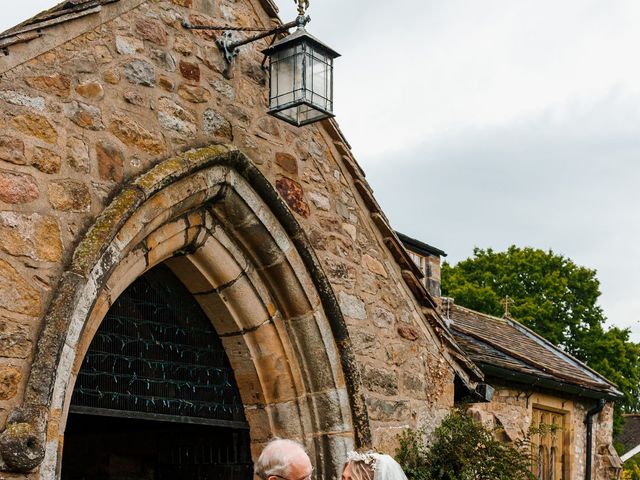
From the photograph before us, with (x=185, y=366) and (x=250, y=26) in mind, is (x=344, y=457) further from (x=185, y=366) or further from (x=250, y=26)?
(x=250, y=26)

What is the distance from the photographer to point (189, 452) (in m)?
8.43

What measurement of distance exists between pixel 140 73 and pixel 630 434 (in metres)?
33.6

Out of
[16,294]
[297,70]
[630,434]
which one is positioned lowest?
[630,434]

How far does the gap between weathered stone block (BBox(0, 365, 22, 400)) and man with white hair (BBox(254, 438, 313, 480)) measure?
1.67m

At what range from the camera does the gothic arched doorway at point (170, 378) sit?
6273 mm

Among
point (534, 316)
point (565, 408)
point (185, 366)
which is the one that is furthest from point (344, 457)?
point (534, 316)

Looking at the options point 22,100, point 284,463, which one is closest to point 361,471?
point 284,463

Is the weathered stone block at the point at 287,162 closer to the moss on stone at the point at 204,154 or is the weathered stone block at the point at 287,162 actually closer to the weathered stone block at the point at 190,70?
the moss on stone at the point at 204,154

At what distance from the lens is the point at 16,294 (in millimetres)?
5238

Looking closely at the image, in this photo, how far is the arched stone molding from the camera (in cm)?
606

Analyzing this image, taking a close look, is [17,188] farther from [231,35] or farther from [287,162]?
[287,162]

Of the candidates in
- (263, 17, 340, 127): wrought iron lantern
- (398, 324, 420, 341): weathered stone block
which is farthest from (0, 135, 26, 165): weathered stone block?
(398, 324, 420, 341): weathered stone block

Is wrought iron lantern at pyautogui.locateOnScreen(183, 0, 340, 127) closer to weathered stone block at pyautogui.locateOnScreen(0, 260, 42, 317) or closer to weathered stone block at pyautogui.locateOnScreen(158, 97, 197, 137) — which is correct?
weathered stone block at pyautogui.locateOnScreen(158, 97, 197, 137)

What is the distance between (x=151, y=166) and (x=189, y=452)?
316cm
